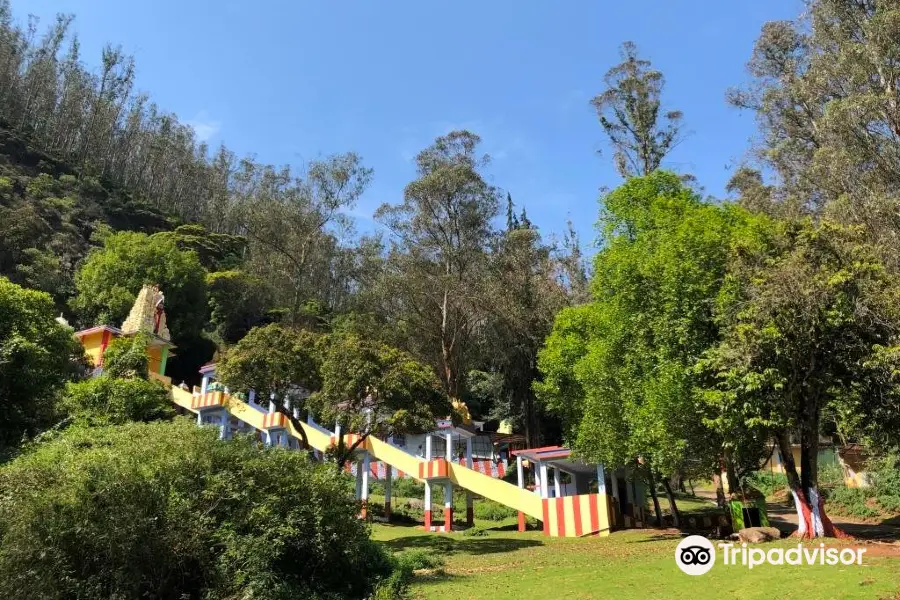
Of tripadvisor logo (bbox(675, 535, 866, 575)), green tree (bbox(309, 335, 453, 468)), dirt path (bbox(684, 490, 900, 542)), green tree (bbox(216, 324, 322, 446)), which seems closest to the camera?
tripadvisor logo (bbox(675, 535, 866, 575))

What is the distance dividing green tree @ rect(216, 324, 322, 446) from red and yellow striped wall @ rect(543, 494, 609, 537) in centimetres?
982

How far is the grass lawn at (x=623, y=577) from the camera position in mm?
9836

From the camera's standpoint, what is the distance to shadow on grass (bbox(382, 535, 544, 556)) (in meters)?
19.1

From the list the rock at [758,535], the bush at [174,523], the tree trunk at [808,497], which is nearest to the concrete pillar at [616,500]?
the rock at [758,535]

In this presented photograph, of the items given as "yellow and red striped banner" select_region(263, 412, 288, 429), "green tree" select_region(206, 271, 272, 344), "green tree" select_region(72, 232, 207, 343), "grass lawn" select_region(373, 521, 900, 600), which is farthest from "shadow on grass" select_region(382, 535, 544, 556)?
"green tree" select_region(206, 271, 272, 344)

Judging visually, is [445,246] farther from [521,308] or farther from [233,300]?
[233,300]

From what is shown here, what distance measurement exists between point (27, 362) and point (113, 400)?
3.37 metres

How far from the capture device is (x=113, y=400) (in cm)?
2456

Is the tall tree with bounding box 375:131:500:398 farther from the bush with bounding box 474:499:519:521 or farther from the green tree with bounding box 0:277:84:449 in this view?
the green tree with bounding box 0:277:84:449

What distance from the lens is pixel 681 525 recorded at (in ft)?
82.0

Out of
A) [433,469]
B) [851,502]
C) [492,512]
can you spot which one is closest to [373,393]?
[433,469]

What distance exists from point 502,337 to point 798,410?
911 inches

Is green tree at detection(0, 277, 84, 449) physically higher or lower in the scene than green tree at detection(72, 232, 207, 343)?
lower

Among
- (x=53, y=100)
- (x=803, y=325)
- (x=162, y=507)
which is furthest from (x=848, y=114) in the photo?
(x=53, y=100)
